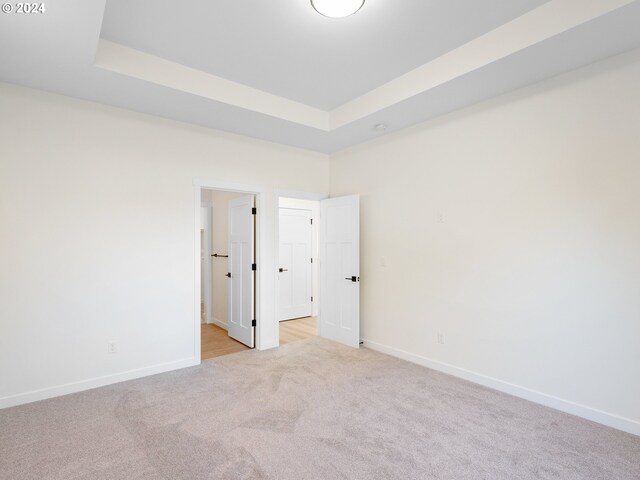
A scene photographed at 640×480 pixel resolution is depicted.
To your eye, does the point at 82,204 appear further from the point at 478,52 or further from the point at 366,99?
the point at 478,52

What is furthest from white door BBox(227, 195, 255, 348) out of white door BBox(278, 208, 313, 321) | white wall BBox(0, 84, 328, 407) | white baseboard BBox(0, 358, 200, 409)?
white door BBox(278, 208, 313, 321)

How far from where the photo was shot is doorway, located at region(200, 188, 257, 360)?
14.1 feet

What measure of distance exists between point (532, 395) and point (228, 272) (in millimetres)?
3904

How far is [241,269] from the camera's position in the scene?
14.8 feet

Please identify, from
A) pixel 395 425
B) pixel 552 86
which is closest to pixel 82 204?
pixel 395 425

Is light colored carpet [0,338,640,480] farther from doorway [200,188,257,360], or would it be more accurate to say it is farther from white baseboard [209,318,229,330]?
white baseboard [209,318,229,330]

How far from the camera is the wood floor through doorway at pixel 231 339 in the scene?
4.23m

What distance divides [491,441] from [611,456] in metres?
0.71

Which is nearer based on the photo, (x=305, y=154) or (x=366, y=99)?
(x=366, y=99)

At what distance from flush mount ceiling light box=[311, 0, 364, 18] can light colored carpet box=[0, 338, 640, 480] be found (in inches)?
114

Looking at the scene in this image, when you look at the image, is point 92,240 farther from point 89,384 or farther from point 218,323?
point 218,323

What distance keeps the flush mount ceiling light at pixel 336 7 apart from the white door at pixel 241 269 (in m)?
2.50

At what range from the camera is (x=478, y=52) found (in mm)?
2570

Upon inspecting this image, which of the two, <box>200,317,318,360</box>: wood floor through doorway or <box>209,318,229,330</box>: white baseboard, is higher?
<box>209,318,229,330</box>: white baseboard
